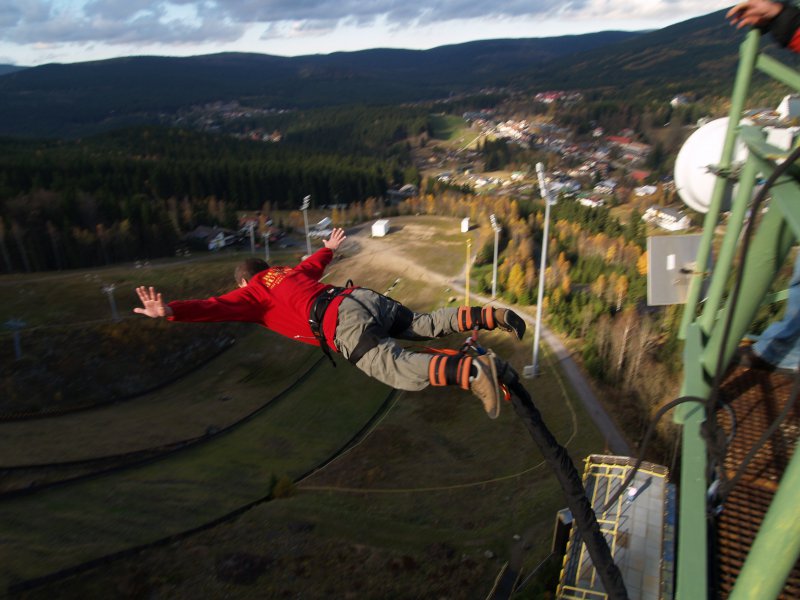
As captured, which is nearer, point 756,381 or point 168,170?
point 756,381

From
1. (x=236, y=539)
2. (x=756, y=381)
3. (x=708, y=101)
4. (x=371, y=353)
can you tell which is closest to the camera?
(x=371, y=353)

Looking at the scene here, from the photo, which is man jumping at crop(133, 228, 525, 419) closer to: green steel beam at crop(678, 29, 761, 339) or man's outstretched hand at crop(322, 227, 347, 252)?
man's outstretched hand at crop(322, 227, 347, 252)

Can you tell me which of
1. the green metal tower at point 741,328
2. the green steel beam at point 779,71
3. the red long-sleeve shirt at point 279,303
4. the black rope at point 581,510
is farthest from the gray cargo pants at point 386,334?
the green steel beam at point 779,71

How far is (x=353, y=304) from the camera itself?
23.7 ft

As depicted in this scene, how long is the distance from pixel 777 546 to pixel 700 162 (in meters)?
7.81

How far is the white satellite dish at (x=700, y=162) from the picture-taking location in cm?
898

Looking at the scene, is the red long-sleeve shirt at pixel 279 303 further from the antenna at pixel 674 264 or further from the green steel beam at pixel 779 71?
the antenna at pixel 674 264

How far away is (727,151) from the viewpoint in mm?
7301

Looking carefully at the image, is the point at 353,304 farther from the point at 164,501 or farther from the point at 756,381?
the point at 164,501

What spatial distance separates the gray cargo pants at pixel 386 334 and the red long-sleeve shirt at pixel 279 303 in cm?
22

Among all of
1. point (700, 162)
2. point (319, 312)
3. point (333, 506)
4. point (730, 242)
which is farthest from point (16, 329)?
point (730, 242)

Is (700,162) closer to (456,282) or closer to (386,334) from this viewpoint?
(386,334)

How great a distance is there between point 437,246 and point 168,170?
181ft

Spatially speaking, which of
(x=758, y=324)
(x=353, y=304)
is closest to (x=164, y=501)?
(x=353, y=304)
